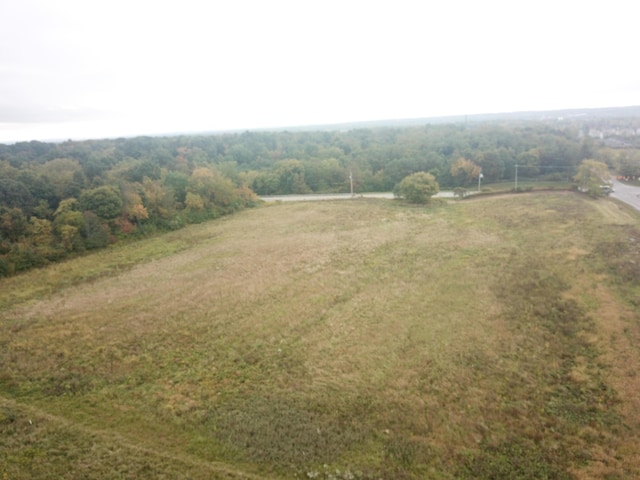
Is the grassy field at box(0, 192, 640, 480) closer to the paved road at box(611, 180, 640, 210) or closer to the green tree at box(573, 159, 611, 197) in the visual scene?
the paved road at box(611, 180, 640, 210)

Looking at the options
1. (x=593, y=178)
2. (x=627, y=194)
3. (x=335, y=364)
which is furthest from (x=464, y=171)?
→ (x=335, y=364)

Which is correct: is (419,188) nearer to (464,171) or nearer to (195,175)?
(464,171)

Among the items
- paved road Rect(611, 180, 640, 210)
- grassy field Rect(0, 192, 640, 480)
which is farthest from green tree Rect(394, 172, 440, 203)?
paved road Rect(611, 180, 640, 210)

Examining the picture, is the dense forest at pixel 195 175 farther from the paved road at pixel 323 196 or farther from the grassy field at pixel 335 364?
the grassy field at pixel 335 364

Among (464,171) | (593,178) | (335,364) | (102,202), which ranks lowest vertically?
(335,364)

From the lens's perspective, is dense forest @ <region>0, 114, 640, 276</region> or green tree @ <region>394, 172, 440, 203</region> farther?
green tree @ <region>394, 172, 440, 203</region>

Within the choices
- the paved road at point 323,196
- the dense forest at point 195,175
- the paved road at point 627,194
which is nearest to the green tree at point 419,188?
the paved road at point 323,196

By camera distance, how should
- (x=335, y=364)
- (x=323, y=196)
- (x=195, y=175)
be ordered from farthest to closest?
1. (x=323, y=196)
2. (x=195, y=175)
3. (x=335, y=364)
